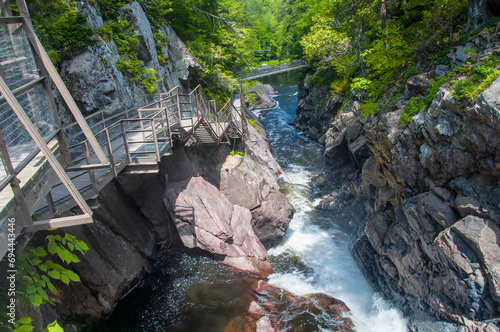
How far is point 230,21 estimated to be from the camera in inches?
733


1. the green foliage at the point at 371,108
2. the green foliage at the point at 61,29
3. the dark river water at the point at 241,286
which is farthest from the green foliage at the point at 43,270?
the green foliage at the point at 371,108

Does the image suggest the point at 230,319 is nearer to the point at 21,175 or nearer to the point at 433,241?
the point at 433,241

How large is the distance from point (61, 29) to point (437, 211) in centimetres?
1304

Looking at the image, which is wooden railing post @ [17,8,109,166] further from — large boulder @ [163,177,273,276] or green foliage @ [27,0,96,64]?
large boulder @ [163,177,273,276]

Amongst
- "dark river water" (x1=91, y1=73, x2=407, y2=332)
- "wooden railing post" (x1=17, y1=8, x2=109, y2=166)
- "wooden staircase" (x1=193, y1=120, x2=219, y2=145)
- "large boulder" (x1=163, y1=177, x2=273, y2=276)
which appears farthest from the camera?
"wooden staircase" (x1=193, y1=120, x2=219, y2=145)

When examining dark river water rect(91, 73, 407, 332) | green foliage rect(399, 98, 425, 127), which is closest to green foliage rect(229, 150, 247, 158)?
dark river water rect(91, 73, 407, 332)

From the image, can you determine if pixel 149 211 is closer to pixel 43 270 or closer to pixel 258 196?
pixel 258 196

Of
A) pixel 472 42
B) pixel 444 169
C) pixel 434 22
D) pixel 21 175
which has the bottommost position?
pixel 444 169

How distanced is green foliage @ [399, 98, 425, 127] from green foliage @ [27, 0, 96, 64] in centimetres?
1087

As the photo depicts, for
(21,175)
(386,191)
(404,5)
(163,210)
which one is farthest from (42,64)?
(404,5)

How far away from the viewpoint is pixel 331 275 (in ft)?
35.8

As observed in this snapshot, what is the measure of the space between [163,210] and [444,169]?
9.41 m

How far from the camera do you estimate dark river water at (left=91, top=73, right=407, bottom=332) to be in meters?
8.51

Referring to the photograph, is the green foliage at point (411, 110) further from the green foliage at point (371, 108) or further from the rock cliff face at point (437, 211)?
the green foliage at point (371, 108)
